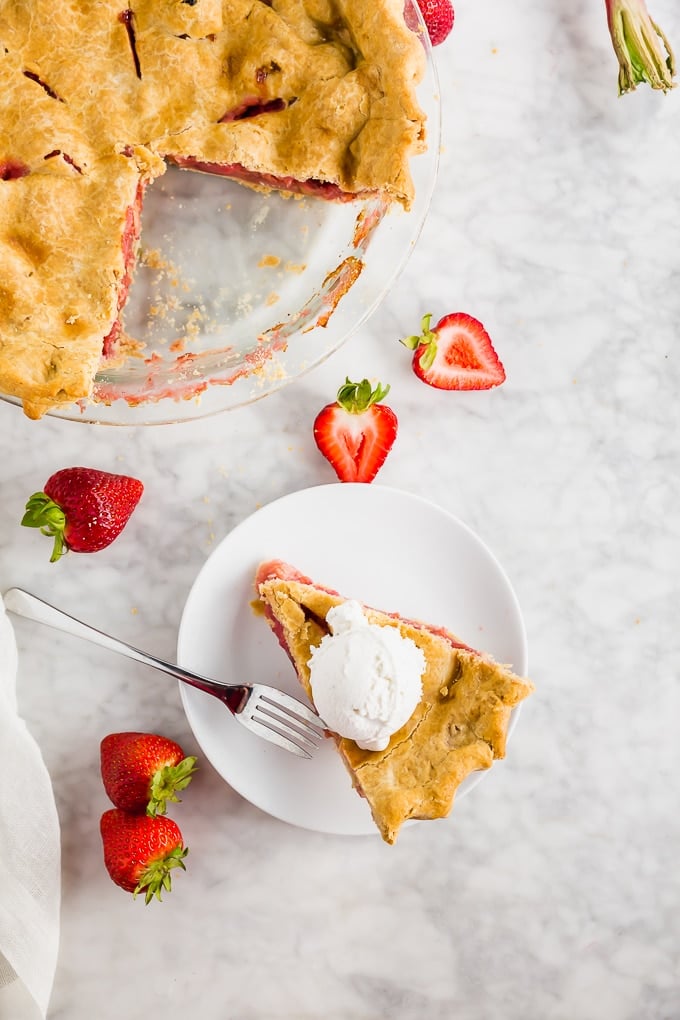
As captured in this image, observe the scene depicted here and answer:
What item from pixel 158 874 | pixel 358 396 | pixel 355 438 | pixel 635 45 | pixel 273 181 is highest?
pixel 635 45

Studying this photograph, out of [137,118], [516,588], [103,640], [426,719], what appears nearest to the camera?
[137,118]

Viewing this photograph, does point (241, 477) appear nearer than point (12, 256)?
No

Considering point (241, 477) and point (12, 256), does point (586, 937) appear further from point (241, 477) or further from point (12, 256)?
point (12, 256)

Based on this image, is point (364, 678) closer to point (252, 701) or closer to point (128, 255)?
point (252, 701)

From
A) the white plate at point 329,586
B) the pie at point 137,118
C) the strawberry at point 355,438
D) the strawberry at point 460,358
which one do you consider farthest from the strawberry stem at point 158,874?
the strawberry at point 460,358

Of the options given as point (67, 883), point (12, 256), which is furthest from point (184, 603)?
point (12, 256)

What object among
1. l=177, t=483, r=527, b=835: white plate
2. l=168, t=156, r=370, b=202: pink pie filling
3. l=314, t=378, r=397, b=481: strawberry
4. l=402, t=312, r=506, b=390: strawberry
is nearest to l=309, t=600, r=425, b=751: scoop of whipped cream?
l=177, t=483, r=527, b=835: white plate

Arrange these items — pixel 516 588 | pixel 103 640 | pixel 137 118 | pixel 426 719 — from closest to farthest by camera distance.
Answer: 1. pixel 137 118
2. pixel 426 719
3. pixel 103 640
4. pixel 516 588

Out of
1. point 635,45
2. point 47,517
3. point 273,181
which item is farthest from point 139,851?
point 635,45
